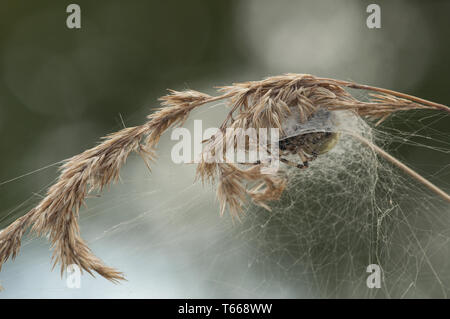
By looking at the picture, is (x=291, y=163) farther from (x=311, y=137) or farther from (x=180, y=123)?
(x=180, y=123)

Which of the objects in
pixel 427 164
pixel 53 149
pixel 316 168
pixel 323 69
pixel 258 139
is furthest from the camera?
pixel 323 69

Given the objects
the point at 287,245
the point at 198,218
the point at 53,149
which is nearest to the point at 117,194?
the point at 198,218

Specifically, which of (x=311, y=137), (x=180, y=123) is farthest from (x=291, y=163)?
(x=180, y=123)

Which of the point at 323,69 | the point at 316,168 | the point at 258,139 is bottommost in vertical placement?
the point at 316,168

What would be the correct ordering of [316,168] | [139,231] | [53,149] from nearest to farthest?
1. [316,168]
2. [139,231]
3. [53,149]

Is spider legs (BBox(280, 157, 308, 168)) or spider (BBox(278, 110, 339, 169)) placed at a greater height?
spider (BBox(278, 110, 339, 169))

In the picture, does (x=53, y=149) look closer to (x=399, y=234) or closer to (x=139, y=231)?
(x=139, y=231)

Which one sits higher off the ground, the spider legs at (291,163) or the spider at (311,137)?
the spider at (311,137)

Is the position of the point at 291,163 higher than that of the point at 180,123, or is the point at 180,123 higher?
the point at 180,123
